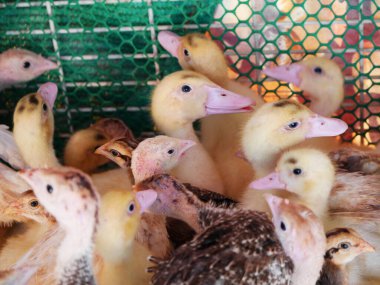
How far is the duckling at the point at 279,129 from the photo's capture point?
1.95 m

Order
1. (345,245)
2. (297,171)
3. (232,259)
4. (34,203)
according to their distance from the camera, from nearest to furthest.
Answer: (232,259)
(345,245)
(297,171)
(34,203)

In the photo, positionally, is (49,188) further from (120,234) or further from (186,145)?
(186,145)

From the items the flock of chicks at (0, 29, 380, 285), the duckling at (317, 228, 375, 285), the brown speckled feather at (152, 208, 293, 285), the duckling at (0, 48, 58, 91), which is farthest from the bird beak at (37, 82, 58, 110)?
the duckling at (317, 228, 375, 285)

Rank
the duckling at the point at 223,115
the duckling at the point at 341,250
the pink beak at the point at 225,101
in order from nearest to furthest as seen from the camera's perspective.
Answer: the duckling at the point at 341,250 < the pink beak at the point at 225,101 < the duckling at the point at 223,115

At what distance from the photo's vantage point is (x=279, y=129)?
197cm

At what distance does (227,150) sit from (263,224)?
0.66m

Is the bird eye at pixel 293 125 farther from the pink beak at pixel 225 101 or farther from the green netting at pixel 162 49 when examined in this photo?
the green netting at pixel 162 49

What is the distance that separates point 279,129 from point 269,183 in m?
0.20

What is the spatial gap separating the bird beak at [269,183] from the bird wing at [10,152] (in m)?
0.84

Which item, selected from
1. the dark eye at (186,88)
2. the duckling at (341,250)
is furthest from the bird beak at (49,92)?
the duckling at (341,250)

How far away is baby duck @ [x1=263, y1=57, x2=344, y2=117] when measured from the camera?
2.25m

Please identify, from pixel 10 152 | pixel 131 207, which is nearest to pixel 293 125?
pixel 131 207

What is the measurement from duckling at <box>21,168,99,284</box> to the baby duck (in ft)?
3.08

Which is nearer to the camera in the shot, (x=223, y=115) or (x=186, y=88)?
(x=186, y=88)
